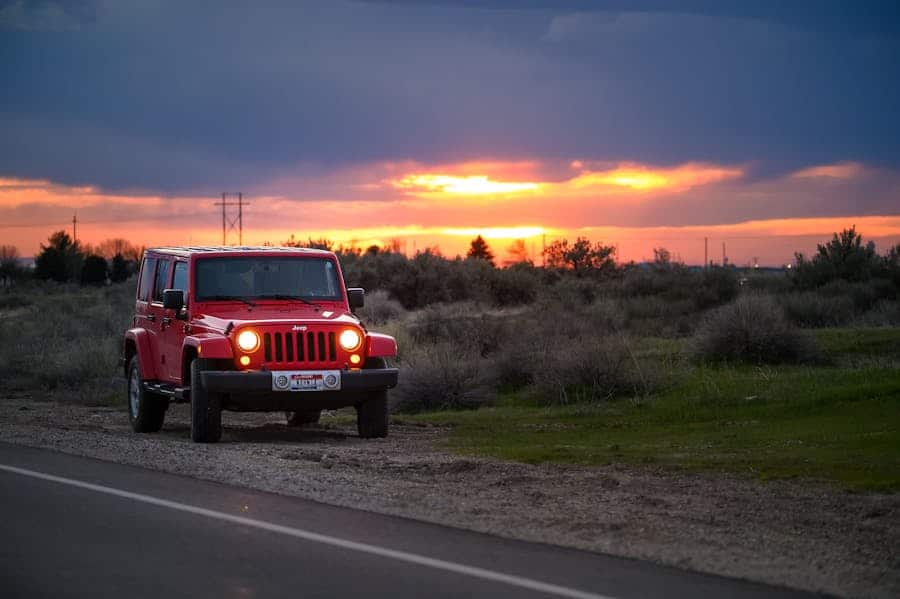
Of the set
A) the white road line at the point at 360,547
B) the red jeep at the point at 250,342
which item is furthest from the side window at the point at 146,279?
the white road line at the point at 360,547

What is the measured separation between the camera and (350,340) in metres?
15.9

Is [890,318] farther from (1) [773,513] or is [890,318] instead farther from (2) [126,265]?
(2) [126,265]

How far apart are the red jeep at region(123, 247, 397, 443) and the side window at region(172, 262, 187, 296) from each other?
3 centimetres

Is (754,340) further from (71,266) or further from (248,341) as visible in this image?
(71,266)

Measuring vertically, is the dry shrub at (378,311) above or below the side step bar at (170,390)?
above

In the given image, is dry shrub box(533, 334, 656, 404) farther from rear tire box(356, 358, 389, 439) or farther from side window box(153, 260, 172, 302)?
side window box(153, 260, 172, 302)

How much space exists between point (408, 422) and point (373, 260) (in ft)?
119

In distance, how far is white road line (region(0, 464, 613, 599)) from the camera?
7.77m

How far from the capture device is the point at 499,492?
38.5ft

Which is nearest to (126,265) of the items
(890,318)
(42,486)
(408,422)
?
(890,318)

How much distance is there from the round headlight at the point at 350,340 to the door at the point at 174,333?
2.19 m

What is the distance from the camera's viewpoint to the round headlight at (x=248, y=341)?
608 inches

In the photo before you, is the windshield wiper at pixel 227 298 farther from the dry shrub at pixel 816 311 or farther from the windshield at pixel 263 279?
the dry shrub at pixel 816 311

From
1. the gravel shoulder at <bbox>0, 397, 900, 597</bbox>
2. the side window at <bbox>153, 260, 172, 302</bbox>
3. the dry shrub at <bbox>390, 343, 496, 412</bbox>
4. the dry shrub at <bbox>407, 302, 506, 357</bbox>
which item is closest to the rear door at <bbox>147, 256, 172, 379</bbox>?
the side window at <bbox>153, 260, 172, 302</bbox>
